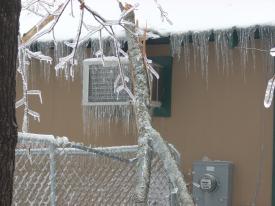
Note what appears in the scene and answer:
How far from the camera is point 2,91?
2275 millimetres

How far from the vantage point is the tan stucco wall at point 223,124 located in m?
7.86

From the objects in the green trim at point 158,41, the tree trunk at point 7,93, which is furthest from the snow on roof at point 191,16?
the tree trunk at point 7,93

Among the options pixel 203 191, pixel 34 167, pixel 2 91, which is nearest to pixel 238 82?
pixel 203 191

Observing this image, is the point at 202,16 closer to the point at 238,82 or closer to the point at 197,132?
the point at 238,82

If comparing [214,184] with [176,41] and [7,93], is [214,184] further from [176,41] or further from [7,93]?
[7,93]

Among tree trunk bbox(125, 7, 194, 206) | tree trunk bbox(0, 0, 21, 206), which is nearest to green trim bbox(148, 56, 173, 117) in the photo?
tree trunk bbox(125, 7, 194, 206)

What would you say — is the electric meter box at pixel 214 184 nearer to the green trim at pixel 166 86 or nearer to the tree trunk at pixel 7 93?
the green trim at pixel 166 86

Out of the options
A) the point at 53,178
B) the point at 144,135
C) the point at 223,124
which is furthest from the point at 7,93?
the point at 223,124

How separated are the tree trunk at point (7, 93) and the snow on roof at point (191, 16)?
4870 millimetres

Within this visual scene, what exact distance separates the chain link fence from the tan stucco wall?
239 cm

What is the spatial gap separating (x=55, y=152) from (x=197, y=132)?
3.98 m

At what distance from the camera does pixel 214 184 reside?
302 inches

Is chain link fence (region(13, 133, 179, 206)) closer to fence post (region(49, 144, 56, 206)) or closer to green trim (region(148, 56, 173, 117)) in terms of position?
fence post (region(49, 144, 56, 206))

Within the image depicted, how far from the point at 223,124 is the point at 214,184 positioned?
82 centimetres
